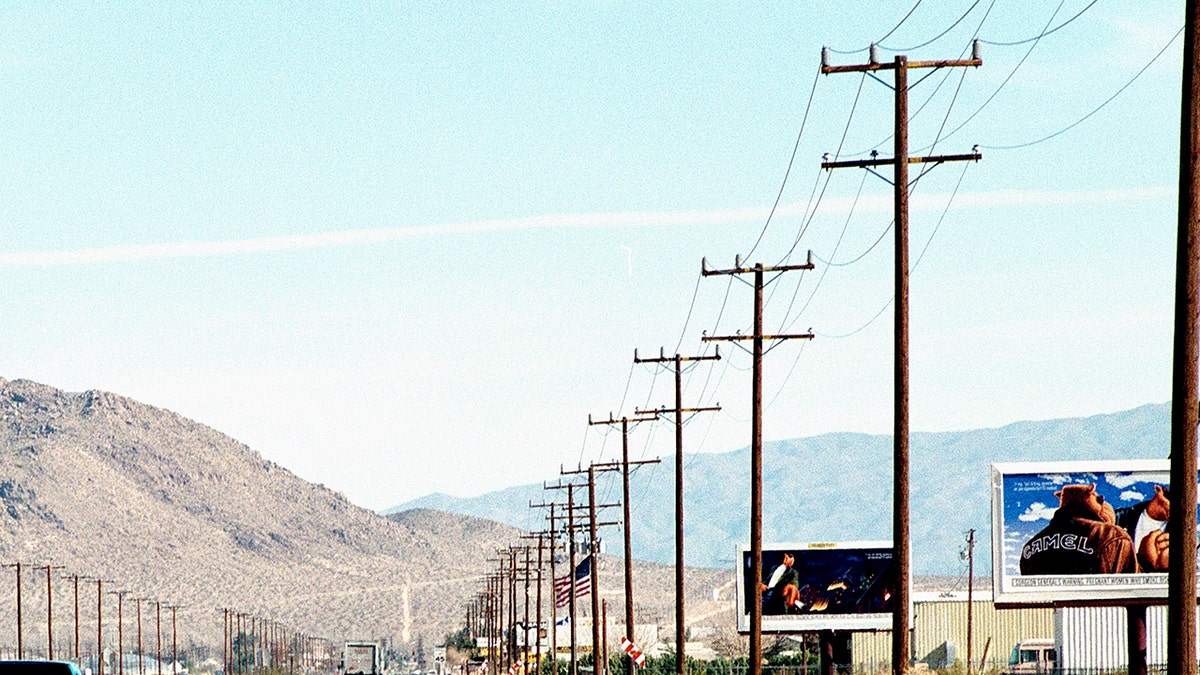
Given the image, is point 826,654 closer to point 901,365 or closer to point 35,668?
point 901,365

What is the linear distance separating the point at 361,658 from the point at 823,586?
39.9 metres

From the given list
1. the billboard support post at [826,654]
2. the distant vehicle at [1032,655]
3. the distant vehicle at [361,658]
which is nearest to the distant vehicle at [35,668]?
the billboard support post at [826,654]

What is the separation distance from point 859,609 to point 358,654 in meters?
40.1

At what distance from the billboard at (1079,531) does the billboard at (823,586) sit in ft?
71.5

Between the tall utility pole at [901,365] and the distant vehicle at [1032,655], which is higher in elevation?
the tall utility pole at [901,365]

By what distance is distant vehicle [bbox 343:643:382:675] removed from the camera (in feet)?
369

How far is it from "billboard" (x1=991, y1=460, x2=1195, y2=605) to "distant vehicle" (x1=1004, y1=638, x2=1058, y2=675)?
42.7m

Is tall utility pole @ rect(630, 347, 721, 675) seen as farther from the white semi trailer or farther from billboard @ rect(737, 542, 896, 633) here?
the white semi trailer

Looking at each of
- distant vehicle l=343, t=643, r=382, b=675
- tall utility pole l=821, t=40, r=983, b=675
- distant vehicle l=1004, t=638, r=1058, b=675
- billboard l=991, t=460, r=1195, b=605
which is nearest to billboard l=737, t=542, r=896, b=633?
distant vehicle l=1004, t=638, r=1058, b=675

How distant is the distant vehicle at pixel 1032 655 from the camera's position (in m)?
102

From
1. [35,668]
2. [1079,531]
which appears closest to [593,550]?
[1079,531]

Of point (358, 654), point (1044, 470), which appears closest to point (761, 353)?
point (1044, 470)

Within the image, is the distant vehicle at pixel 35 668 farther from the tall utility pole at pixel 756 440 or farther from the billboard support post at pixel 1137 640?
the billboard support post at pixel 1137 640

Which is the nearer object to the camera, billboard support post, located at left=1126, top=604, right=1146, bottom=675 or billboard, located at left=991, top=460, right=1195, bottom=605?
billboard support post, located at left=1126, top=604, right=1146, bottom=675
